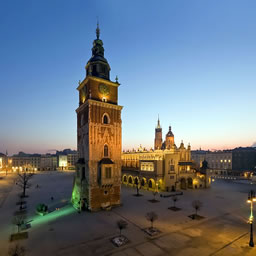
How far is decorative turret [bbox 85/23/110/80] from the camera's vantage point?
117 feet

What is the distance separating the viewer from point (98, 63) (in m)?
35.6

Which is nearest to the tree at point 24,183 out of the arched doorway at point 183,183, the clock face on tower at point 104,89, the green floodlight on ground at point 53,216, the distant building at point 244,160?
the green floodlight on ground at point 53,216

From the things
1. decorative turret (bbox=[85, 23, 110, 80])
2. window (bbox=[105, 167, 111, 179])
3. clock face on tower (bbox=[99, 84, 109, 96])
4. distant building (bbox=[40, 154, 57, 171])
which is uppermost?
decorative turret (bbox=[85, 23, 110, 80])

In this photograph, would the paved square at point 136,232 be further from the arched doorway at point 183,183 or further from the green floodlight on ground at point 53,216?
the arched doorway at point 183,183

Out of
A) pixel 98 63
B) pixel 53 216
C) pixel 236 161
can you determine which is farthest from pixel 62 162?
pixel 236 161

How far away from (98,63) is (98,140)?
17.3 meters

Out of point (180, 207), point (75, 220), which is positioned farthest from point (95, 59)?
point (180, 207)

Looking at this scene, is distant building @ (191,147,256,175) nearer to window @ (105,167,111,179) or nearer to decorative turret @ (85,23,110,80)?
window @ (105,167,111,179)

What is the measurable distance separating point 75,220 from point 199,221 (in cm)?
2071

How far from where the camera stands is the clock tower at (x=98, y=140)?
1261 inches

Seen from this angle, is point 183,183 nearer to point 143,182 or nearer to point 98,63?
point 143,182

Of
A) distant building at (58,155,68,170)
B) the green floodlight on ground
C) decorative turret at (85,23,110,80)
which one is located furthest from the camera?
distant building at (58,155,68,170)

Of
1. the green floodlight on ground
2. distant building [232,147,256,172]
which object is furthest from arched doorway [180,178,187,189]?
distant building [232,147,256,172]

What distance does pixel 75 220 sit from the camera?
2664 cm
